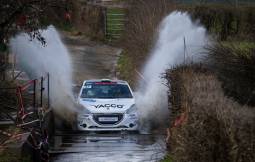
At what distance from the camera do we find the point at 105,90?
24516mm

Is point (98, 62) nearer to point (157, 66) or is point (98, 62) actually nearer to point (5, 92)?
point (157, 66)

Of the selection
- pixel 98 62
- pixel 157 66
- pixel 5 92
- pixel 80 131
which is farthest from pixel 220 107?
pixel 98 62

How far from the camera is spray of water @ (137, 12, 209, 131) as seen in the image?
24.6 m

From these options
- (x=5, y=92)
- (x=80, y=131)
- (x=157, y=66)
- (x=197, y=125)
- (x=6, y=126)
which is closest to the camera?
(x=197, y=125)

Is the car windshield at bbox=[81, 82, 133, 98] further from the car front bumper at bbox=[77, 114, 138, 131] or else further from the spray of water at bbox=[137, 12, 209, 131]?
the car front bumper at bbox=[77, 114, 138, 131]

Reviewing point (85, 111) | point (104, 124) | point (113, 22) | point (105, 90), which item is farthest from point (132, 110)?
point (113, 22)

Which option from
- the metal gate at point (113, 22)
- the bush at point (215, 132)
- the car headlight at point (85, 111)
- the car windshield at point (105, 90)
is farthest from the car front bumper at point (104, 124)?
the metal gate at point (113, 22)

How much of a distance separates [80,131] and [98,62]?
65.5 ft

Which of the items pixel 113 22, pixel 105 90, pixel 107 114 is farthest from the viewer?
pixel 113 22

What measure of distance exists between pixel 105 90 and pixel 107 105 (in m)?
1.28

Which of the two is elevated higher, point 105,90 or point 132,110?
→ point 105,90

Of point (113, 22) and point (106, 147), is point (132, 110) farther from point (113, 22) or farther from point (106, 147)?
point (113, 22)

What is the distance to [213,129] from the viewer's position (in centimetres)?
1095

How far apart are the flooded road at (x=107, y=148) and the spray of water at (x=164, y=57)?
2.01m
